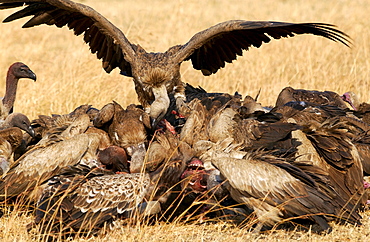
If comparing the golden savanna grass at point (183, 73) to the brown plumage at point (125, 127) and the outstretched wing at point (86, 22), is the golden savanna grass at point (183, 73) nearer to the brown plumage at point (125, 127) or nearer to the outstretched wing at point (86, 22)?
the brown plumage at point (125, 127)

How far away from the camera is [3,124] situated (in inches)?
259

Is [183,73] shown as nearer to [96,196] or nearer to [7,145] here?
[7,145]

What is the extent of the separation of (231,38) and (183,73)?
357 centimetres

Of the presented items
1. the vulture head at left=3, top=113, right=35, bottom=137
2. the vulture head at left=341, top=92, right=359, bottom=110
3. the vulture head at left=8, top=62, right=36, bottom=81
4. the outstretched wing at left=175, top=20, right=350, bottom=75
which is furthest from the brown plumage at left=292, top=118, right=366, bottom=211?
the vulture head at left=8, top=62, right=36, bottom=81

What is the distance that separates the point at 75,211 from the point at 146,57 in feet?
8.67

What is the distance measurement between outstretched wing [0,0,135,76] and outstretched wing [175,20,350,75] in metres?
0.80

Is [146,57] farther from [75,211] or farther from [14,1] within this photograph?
[75,211]

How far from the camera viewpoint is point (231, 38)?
7.12 metres

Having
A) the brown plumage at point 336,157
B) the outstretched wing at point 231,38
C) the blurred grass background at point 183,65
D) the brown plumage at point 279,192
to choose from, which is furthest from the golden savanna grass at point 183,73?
the outstretched wing at point 231,38

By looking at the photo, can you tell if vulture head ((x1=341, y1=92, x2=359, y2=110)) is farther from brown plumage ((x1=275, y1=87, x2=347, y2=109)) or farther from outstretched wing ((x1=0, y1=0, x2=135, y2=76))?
outstretched wing ((x1=0, y1=0, x2=135, y2=76))

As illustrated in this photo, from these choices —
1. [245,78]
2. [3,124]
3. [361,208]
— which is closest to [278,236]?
[361,208]

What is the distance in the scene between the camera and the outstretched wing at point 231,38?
20.5 feet

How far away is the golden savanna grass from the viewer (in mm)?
4926

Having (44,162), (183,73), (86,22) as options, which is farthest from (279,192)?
(183,73)
